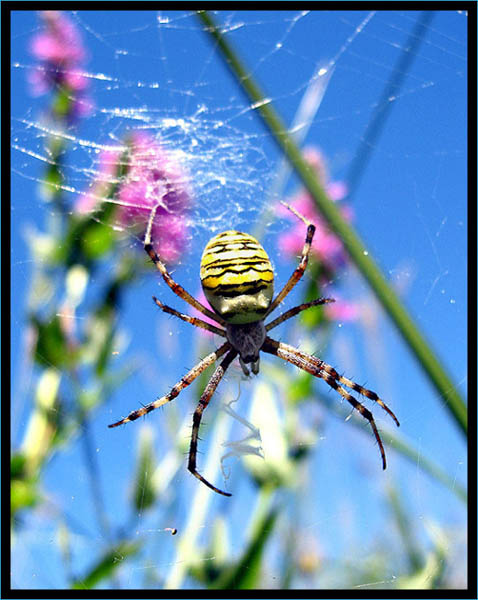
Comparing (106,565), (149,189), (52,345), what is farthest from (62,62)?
(106,565)

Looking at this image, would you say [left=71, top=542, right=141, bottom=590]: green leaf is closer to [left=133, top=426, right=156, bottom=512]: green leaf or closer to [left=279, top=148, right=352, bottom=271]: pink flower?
[left=133, top=426, right=156, bottom=512]: green leaf

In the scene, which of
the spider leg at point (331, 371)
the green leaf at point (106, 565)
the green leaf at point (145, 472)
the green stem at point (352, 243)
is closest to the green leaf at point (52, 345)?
the green leaf at point (145, 472)

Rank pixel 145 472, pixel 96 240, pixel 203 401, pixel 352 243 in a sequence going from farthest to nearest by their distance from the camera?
1. pixel 96 240
2. pixel 145 472
3. pixel 203 401
4. pixel 352 243

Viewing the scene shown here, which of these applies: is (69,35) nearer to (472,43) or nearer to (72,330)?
(72,330)

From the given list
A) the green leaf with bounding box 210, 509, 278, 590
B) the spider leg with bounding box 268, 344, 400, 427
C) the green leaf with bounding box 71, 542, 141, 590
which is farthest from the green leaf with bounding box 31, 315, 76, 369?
the green leaf with bounding box 210, 509, 278, 590

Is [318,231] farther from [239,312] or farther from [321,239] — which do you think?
[239,312]
